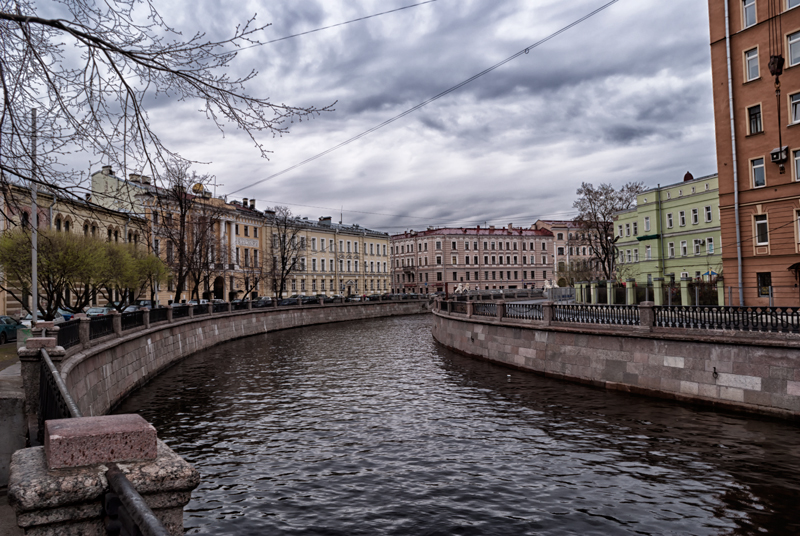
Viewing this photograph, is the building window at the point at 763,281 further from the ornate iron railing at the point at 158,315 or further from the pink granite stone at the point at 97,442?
the pink granite stone at the point at 97,442

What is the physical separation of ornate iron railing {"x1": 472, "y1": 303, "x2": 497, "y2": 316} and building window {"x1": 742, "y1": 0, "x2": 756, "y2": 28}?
16226 mm

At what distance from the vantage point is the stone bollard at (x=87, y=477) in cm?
288

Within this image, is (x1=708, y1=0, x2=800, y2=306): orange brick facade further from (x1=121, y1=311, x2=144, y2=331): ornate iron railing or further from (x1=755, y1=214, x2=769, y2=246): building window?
(x1=121, y1=311, x2=144, y2=331): ornate iron railing

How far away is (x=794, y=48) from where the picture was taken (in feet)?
75.3

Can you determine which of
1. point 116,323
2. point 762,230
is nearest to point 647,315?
point 762,230

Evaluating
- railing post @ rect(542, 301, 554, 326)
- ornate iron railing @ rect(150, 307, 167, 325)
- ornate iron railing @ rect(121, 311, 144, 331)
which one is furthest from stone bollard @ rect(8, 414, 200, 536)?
ornate iron railing @ rect(150, 307, 167, 325)

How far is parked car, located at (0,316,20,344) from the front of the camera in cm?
2459

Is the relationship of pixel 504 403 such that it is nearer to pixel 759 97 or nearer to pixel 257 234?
pixel 759 97

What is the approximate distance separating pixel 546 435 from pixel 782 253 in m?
17.2

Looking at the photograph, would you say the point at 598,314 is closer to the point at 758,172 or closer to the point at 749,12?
the point at 758,172

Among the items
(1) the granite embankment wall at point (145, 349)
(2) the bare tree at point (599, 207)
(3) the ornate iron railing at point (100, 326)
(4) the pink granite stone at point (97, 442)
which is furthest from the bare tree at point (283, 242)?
(4) the pink granite stone at point (97, 442)

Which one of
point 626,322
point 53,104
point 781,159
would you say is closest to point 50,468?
point 53,104

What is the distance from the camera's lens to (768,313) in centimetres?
1428

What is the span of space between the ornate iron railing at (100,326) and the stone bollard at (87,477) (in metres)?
14.0
